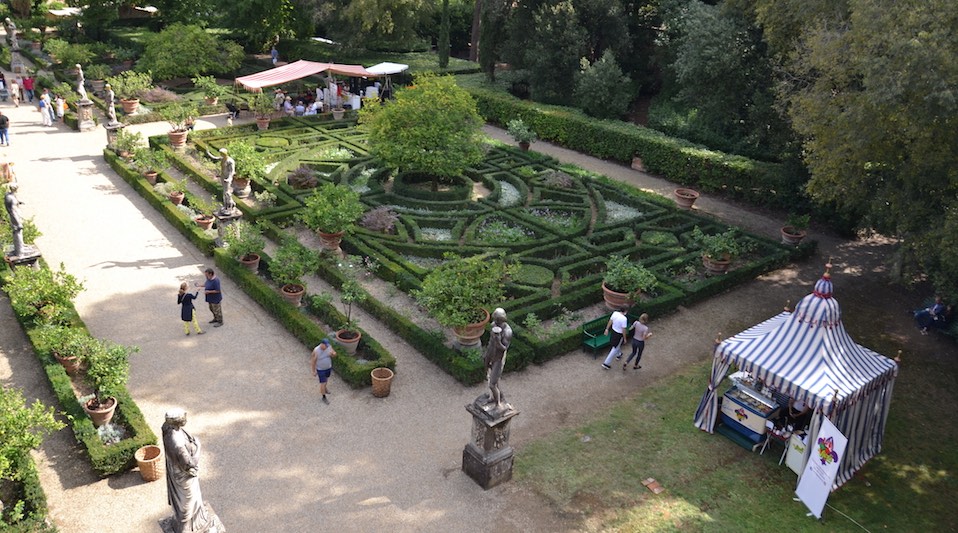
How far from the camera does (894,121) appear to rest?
14594mm

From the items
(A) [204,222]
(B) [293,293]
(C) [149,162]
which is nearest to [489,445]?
(B) [293,293]

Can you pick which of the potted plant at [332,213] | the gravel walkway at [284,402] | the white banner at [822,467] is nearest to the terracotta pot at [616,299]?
the gravel walkway at [284,402]

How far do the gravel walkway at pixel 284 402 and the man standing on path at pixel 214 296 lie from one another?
10.5 inches

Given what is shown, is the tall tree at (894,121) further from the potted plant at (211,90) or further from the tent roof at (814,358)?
the potted plant at (211,90)

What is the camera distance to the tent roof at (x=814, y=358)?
1180 centimetres

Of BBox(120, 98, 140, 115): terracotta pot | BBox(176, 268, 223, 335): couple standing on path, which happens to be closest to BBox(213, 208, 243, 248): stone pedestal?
BBox(176, 268, 223, 335): couple standing on path

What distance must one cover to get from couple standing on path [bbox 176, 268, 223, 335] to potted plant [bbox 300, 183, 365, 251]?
3.30m

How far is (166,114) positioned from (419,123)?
401 inches

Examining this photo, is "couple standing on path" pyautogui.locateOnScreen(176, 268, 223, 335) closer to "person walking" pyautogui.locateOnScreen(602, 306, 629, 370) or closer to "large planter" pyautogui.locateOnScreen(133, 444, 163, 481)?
"large planter" pyautogui.locateOnScreen(133, 444, 163, 481)

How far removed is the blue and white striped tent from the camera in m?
11.8

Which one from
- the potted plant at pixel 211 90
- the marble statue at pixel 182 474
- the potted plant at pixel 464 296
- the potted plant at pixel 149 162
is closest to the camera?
the marble statue at pixel 182 474

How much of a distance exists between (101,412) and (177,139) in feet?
55.1

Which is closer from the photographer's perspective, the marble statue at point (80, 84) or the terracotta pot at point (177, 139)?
the terracotta pot at point (177, 139)

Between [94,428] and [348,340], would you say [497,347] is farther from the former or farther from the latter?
[94,428]
